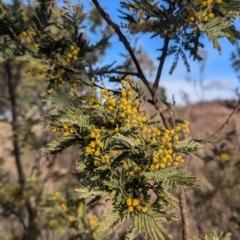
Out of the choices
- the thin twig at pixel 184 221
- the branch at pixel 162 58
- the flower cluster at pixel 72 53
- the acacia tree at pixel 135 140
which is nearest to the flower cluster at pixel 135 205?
the acacia tree at pixel 135 140

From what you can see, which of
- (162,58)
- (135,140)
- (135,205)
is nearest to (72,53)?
(162,58)

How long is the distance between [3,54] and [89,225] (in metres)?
1.40

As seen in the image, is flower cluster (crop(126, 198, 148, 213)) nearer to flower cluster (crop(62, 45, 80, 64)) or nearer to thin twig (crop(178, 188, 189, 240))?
thin twig (crop(178, 188, 189, 240))

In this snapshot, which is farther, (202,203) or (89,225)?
(202,203)

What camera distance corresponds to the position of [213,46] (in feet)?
5.60

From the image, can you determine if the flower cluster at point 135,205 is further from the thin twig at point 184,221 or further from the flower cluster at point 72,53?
the flower cluster at point 72,53

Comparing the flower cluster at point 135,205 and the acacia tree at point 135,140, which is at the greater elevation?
the acacia tree at point 135,140

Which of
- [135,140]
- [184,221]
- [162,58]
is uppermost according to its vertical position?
[162,58]

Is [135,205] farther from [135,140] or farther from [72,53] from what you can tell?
[72,53]

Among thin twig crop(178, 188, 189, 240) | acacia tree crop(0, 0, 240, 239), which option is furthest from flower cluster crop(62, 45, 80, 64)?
thin twig crop(178, 188, 189, 240)

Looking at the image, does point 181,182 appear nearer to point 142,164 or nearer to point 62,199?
point 142,164

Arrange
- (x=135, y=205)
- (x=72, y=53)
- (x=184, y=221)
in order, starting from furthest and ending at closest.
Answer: (x=72, y=53)
(x=184, y=221)
(x=135, y=205)

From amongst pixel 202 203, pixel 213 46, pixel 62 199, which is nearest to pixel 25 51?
pixel 213 46

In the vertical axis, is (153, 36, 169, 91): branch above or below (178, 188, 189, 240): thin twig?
above
